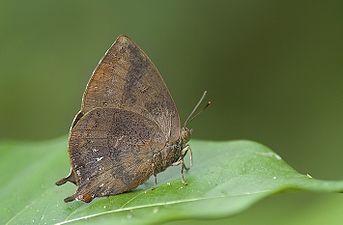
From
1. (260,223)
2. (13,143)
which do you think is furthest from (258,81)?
(13,143)

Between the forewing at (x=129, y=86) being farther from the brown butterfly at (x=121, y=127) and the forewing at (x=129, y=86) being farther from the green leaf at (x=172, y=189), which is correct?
the green leaf at (x=172, y=189)

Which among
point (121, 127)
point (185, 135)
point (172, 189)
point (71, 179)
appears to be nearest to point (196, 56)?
point (185, 135)

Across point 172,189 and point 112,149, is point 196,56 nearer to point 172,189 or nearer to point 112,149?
point 112,149

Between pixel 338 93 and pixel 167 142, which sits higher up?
pixel 167 142

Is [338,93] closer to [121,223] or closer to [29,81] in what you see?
[29,81]

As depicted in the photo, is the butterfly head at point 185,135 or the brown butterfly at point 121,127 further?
the butterfly head at point 185,135

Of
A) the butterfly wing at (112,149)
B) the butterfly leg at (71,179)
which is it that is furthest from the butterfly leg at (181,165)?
the butterfly leg at (71,179)

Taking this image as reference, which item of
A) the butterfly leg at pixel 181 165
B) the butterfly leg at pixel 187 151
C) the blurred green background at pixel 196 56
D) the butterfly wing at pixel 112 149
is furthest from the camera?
the blurred green background at pixel 196 56
